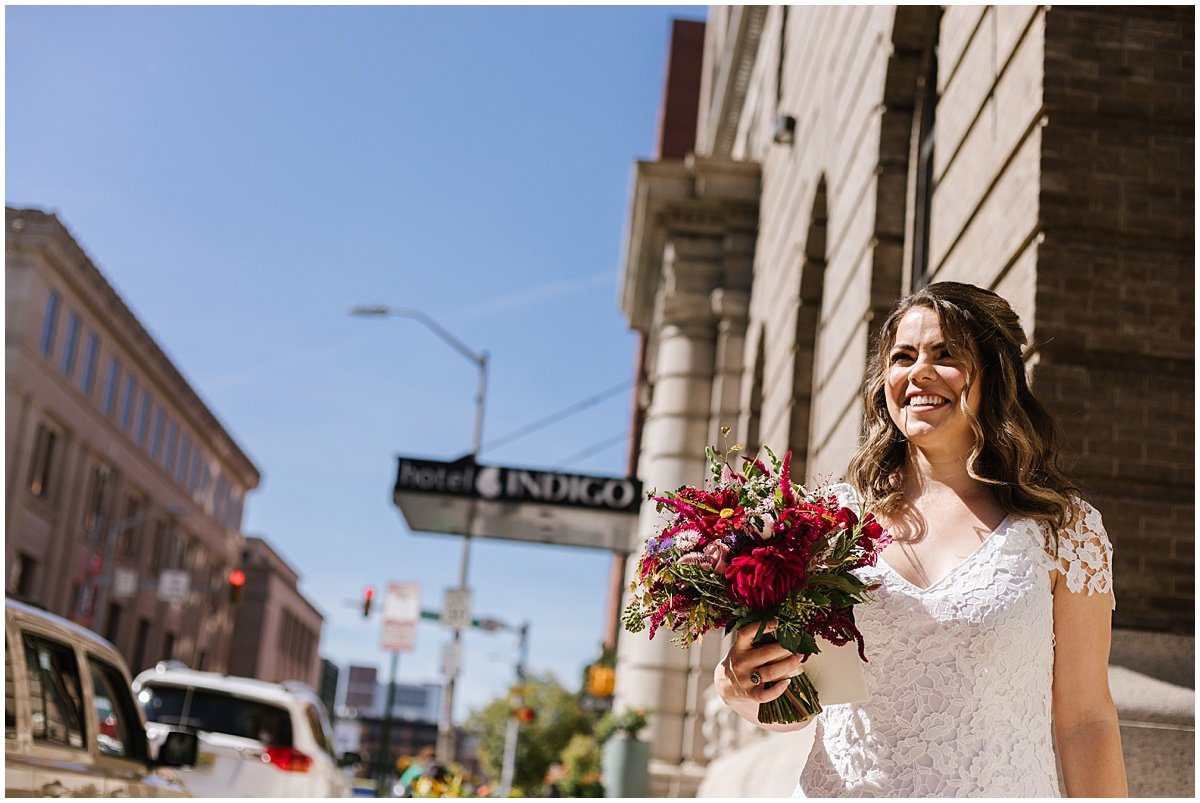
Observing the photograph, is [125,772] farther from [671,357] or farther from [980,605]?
[671,357]

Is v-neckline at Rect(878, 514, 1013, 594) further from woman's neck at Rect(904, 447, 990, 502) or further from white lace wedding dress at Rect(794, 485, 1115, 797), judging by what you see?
woman's neck at Rect(904, 447, 990, 502)

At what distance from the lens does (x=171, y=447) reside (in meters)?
79.1

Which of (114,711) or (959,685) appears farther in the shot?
(114,711)

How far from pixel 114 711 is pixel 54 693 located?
53.0 inches

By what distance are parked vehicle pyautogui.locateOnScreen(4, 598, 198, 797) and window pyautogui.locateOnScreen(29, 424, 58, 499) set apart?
2036 inches

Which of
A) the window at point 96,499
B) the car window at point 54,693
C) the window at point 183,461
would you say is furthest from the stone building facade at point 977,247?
the window at point 183,461

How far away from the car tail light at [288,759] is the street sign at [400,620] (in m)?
15.1

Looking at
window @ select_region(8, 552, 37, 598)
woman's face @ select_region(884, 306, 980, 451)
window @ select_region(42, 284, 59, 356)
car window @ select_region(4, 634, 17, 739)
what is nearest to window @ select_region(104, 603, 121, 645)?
window @ select_region(8, 552, 37, 598)

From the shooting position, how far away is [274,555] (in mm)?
113938

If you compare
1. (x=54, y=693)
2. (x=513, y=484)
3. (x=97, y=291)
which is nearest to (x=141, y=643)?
(x=97, y=291)

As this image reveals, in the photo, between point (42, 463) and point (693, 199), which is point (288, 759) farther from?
point (42, 463)

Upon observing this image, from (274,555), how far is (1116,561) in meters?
111

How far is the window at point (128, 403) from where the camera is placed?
6894 centimetres

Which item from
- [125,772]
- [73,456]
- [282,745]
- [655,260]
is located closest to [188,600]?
[73,456]
